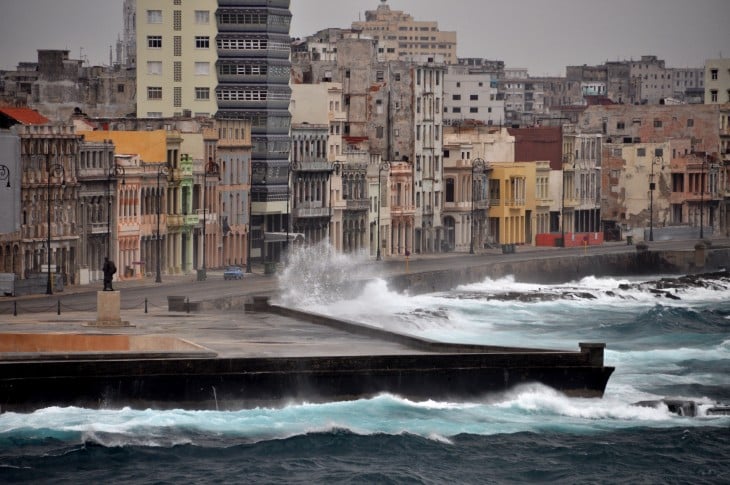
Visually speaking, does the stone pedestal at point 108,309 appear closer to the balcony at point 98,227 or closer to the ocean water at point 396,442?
the ocean water at point 396,442

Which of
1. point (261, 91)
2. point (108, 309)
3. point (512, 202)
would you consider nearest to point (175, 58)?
point (261, 91)

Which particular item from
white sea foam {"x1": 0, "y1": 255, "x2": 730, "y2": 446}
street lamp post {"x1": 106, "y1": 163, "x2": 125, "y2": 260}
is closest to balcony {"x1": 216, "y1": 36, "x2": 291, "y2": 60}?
white sea foam {"x1": 0, "y1": 255, "x2": 730, "y2": 446}

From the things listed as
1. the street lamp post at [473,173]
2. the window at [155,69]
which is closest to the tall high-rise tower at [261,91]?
the window at [155,69]

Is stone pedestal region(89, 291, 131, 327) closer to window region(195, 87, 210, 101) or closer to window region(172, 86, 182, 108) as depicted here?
window region(195, 87, 210, 101)

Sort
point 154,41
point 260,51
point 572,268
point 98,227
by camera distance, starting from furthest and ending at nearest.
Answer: point 572,268, point 154,41, point 260,51, point 98,227

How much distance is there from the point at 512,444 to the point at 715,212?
12145 centimetres

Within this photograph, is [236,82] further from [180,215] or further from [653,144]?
[653,144]

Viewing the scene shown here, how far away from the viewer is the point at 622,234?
181 meters

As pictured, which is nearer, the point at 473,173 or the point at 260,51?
the point at 260,51

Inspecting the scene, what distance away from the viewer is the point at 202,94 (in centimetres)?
14625

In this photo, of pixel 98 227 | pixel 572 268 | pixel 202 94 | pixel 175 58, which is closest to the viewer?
pixel 98 227

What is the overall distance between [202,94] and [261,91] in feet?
22.3

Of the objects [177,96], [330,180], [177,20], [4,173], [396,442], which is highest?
[177,20]

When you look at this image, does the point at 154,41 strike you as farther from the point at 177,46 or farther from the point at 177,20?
the point at 177,20
